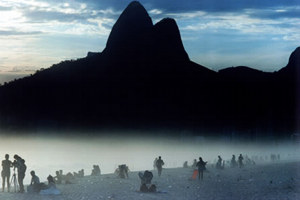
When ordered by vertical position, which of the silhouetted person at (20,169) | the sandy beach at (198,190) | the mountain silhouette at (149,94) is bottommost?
the sandy beach at (198,190)

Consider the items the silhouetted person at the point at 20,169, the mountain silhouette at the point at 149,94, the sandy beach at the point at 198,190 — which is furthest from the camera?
the mountain silhouette at the point at 149,94

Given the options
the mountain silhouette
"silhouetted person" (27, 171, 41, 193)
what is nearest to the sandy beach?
"silhouetted person" (27, 171, 41, 193)

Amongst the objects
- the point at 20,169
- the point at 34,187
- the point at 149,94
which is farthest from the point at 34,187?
the point at 149,94

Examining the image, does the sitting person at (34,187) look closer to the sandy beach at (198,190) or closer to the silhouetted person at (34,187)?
the silhouetted person at (34,187)

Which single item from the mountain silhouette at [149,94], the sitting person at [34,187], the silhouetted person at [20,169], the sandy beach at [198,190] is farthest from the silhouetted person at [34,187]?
the mountain silhouette at [149,94]

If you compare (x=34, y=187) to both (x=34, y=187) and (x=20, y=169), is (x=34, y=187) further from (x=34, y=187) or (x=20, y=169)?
(x=20, y=169)

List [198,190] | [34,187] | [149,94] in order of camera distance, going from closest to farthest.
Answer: [34,187], [198,190], [149,94]

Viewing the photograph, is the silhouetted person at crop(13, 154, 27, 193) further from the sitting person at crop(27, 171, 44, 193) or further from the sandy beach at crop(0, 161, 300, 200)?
the sandy beach at crop(0, 161, 300, 200)

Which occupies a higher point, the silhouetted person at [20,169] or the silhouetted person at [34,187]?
the silhouetted person at [20,169]
